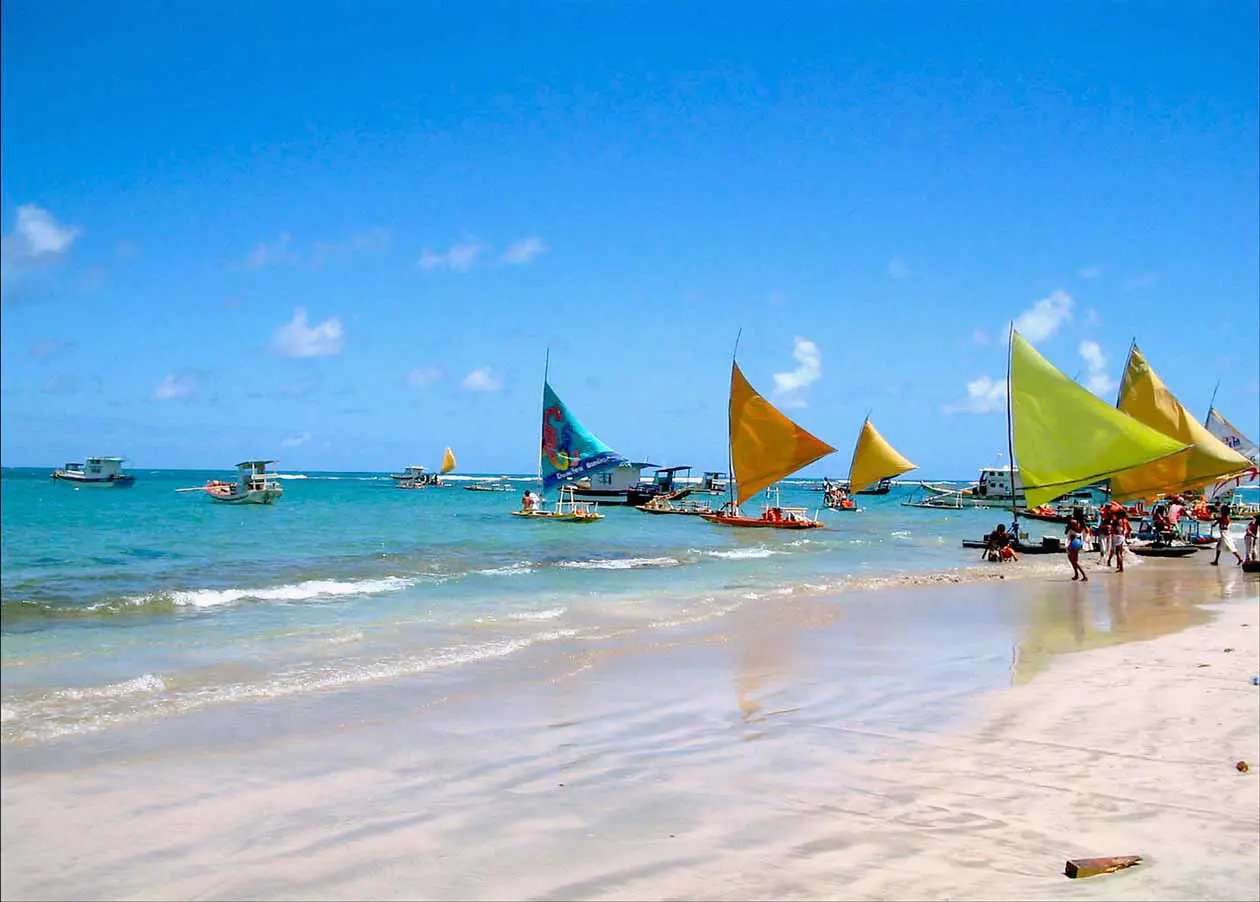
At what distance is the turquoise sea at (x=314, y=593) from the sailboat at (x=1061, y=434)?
125 inches

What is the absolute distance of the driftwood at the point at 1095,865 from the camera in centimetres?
410

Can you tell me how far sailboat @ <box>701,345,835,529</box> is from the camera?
3509 cm

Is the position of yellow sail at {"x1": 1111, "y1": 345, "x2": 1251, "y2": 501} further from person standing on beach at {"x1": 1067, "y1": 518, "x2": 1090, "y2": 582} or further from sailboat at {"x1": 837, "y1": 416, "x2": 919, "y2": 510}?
sailboat at {"x1": 837, "y1": 416, "x2": 919, "y2": 510}

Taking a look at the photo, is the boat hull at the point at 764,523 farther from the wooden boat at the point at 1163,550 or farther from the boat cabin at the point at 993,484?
the boat cabin at the point at 993,484

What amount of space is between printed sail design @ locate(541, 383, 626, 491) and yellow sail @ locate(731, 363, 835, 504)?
5.27 metres

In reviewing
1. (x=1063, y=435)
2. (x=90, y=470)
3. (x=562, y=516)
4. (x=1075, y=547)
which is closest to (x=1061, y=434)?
(x=1063, y=435)

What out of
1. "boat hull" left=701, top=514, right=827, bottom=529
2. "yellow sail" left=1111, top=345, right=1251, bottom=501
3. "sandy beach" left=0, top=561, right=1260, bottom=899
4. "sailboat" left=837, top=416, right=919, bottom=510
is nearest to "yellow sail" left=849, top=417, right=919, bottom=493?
"sailboat" left=837, top=416, right=919, bottom=510

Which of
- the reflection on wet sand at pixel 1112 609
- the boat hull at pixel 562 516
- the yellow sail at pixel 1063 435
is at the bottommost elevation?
the reflection on wet sand at pixel 1112 609

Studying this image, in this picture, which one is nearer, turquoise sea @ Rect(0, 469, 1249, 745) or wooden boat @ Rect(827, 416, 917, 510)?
turquoise sea @ Rect(0, 469, 1249, 745)

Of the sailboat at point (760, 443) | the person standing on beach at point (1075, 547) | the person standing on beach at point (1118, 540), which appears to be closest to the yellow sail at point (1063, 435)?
the person standing on beach at point (1118, 540)

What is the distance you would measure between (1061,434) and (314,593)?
682 inches

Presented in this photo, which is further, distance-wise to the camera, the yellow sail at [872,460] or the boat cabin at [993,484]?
the boat cabin at [993,484]

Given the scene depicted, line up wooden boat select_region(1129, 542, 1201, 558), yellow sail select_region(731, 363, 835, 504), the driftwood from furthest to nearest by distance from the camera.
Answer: yellow sail select_region(731, 363, 835, 504) → wooden boat select_region(1129, 542, 1201, 558) → the driftwood

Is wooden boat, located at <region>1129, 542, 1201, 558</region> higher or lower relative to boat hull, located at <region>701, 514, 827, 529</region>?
lower
